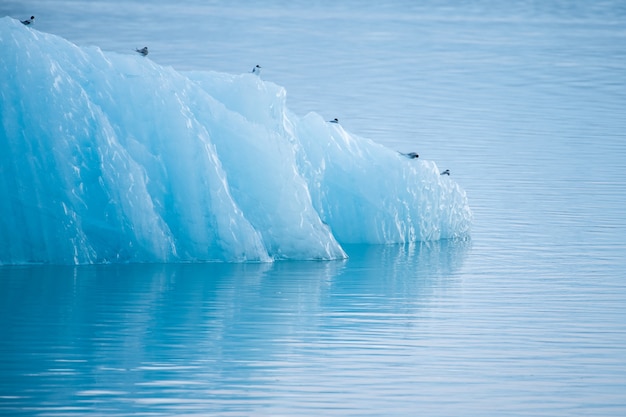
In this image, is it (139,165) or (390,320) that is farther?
(139,165)

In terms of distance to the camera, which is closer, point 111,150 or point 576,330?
point 576,330

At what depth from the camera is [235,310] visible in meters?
16.0

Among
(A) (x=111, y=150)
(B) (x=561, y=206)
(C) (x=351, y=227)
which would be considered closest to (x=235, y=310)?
(A) (x=111, y=150)

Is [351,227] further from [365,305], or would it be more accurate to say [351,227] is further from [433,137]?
[433,137]

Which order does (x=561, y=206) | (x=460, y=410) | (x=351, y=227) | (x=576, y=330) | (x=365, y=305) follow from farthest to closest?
(x=561, y=206)
(x=351, y=227)
(x=365, y=305)
(x=576, y=330)
(x=460, y=410)

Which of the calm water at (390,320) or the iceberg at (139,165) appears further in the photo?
the iceberg at (139,165)

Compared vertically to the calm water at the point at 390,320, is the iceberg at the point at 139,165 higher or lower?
higher

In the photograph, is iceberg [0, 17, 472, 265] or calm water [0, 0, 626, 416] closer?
calm water [0, 0, 626, 416]

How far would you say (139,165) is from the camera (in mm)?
18453

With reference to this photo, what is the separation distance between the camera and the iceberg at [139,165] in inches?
714

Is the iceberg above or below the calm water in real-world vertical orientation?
above

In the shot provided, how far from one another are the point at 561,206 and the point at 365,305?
389 inches

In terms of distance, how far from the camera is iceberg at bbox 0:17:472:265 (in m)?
18.1

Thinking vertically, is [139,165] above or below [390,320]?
above
